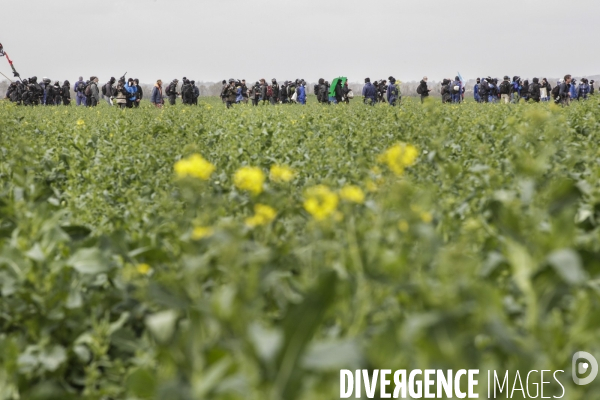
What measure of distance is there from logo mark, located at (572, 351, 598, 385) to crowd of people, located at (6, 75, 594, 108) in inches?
1270

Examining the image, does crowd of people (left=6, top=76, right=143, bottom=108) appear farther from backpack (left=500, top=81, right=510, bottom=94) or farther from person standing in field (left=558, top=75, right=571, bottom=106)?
person standing in field (left=558, top=75, right=571, bottom=106)

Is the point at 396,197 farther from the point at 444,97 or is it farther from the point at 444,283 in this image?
the point at 444,97

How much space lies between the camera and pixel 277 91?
4544cm

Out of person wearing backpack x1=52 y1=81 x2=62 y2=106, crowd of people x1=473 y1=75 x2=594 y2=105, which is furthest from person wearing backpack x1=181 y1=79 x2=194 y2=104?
crowd of people x1=473 y1=75 x2=594 y2=105

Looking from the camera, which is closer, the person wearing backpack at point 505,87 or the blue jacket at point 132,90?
the blue jacket at point 132,90

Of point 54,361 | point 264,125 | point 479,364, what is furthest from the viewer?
point 264,125

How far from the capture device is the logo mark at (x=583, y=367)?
7.72 ft

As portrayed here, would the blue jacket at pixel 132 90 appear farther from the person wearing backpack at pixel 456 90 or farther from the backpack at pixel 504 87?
the backpack at pixel 504 87

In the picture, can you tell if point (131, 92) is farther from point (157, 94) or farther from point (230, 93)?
point (230, 93)

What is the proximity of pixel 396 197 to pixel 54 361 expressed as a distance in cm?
148

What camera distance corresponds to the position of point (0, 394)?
287cm

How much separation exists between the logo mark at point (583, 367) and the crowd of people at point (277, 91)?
32269 mm

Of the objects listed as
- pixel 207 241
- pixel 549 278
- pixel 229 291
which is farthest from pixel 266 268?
pixel 549 278

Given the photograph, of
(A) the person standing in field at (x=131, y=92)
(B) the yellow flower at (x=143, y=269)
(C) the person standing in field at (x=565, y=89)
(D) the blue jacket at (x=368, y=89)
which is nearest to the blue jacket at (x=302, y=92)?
(D) the blue jacket at (x=368, y=89)
